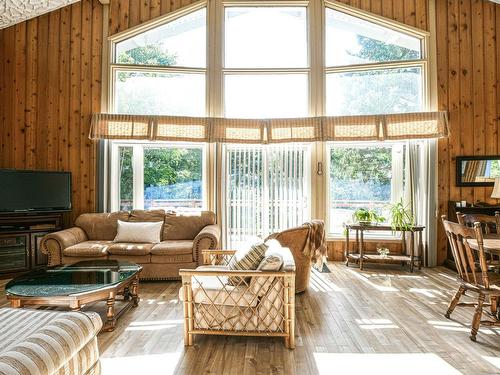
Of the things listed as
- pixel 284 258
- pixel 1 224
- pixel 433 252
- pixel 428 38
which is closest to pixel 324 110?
pixel 428 38

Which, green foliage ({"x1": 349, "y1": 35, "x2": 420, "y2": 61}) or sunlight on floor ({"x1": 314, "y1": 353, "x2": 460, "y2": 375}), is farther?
green foliage ({"x1": 349, "y1": 35, "x2": 420, "y2": 61})

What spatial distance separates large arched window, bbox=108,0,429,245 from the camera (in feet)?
17.5

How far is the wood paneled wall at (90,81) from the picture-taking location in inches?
199

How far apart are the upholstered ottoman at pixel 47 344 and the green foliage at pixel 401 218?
14.0 feet

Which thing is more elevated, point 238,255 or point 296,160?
point 296,160

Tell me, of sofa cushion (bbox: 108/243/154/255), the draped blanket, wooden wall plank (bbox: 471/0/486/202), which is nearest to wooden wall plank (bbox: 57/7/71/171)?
sofa cushion (bbox: 108/243/154/255)

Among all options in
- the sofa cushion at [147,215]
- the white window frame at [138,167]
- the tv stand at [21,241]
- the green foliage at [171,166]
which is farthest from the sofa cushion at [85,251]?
the green foliage at [171,166]

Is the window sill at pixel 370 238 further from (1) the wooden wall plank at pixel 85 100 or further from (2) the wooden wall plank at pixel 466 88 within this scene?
(1) the wooden wall plank at pixel 85 100

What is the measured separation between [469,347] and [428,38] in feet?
15.4

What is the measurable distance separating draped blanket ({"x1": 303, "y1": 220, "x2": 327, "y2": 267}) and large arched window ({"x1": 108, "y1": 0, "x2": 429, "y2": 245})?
161 centimetres

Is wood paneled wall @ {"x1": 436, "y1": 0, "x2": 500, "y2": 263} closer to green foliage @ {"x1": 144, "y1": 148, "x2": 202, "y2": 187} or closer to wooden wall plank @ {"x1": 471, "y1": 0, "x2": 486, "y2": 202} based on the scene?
wooden wall plank @ {"x1": 471, "y1": 0, "x2": 486, "y2": 202}

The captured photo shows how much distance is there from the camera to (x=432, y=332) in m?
2.73

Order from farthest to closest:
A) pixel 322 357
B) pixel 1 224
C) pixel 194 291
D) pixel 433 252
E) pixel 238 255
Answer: pixel 433 252 → pixel 1 224 → pixel 238 255 → pixel 194 291 → pixel 322 357

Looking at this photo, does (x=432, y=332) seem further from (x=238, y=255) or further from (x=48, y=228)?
(x=48, y=228)
